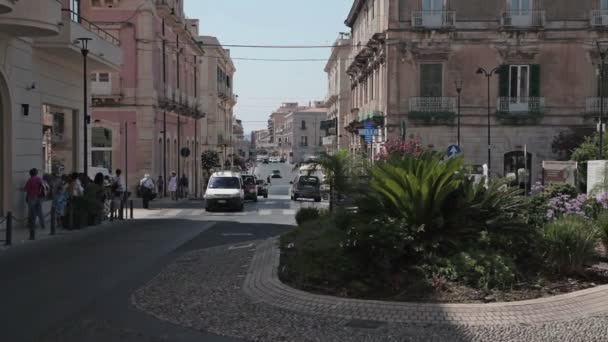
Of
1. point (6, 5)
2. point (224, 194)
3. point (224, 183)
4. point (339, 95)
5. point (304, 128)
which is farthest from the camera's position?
point (304, 128)

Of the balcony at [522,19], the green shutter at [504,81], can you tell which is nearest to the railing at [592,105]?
the green shutter at [504,81]

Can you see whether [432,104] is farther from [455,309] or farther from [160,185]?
[455,309]

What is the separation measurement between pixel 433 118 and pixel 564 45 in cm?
846

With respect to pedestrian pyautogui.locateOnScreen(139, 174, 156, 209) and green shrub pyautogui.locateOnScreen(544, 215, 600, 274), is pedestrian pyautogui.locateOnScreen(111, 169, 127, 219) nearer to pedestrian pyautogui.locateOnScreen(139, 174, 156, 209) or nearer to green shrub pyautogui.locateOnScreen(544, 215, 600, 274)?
pedestrian pyautogui.locateOnScreen(139, 174, 156, 209)

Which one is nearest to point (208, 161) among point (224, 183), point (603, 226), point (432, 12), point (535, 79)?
point (432, 12)

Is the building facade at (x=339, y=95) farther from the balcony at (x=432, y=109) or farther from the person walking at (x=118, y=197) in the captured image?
the person walking at (x=118, y=197)

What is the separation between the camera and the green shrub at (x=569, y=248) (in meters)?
9.84

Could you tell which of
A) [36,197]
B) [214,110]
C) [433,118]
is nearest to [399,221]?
[36,197]

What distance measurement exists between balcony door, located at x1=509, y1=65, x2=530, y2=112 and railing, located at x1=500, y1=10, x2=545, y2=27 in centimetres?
237

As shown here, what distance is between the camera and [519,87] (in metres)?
41.5

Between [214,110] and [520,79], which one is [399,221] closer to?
[520,79]

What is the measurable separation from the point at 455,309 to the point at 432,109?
33.7 metres

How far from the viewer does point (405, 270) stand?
9602 millimetres

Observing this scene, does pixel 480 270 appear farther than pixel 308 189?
No
